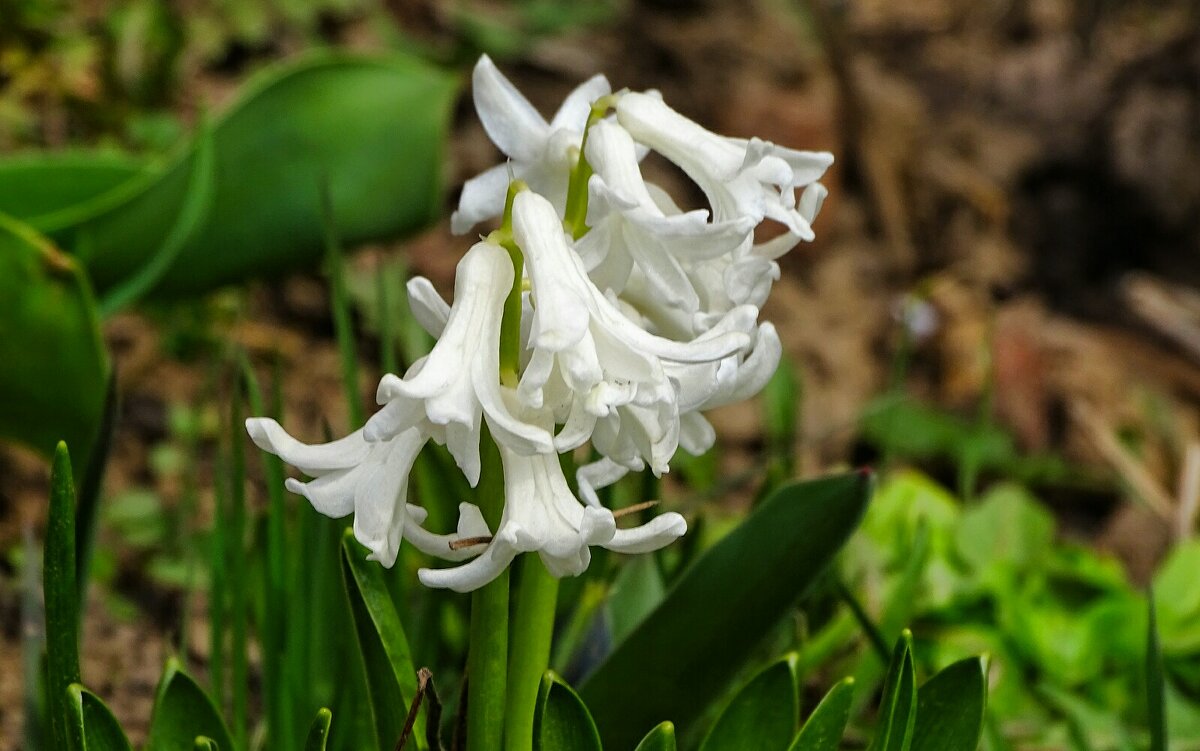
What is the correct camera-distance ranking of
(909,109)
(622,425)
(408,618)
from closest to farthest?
1. (622,425)
2. (408,618)
3. (909,109)

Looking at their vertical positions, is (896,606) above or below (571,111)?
below

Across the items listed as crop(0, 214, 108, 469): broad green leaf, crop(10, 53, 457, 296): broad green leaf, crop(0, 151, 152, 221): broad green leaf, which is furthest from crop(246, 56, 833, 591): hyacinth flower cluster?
crop(0, 151, 152, 221): broad green leaf

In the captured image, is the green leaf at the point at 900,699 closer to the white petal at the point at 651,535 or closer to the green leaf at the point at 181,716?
the white petal at the point at 651,535

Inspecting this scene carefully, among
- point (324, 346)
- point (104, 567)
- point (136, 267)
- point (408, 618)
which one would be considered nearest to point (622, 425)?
point (408, 618)

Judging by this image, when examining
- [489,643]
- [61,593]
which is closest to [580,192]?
[489,643]

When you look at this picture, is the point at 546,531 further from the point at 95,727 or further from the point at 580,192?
the point at 95,727

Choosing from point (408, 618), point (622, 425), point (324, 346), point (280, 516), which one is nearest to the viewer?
point (622, 425)

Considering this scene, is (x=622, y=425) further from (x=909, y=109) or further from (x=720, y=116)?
(x=909, y=109)

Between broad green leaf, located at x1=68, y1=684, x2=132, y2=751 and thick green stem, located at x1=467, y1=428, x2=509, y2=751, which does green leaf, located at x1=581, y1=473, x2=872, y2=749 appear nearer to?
thick green stem, located at x1=467, y1=428, x2=509, y2=751
